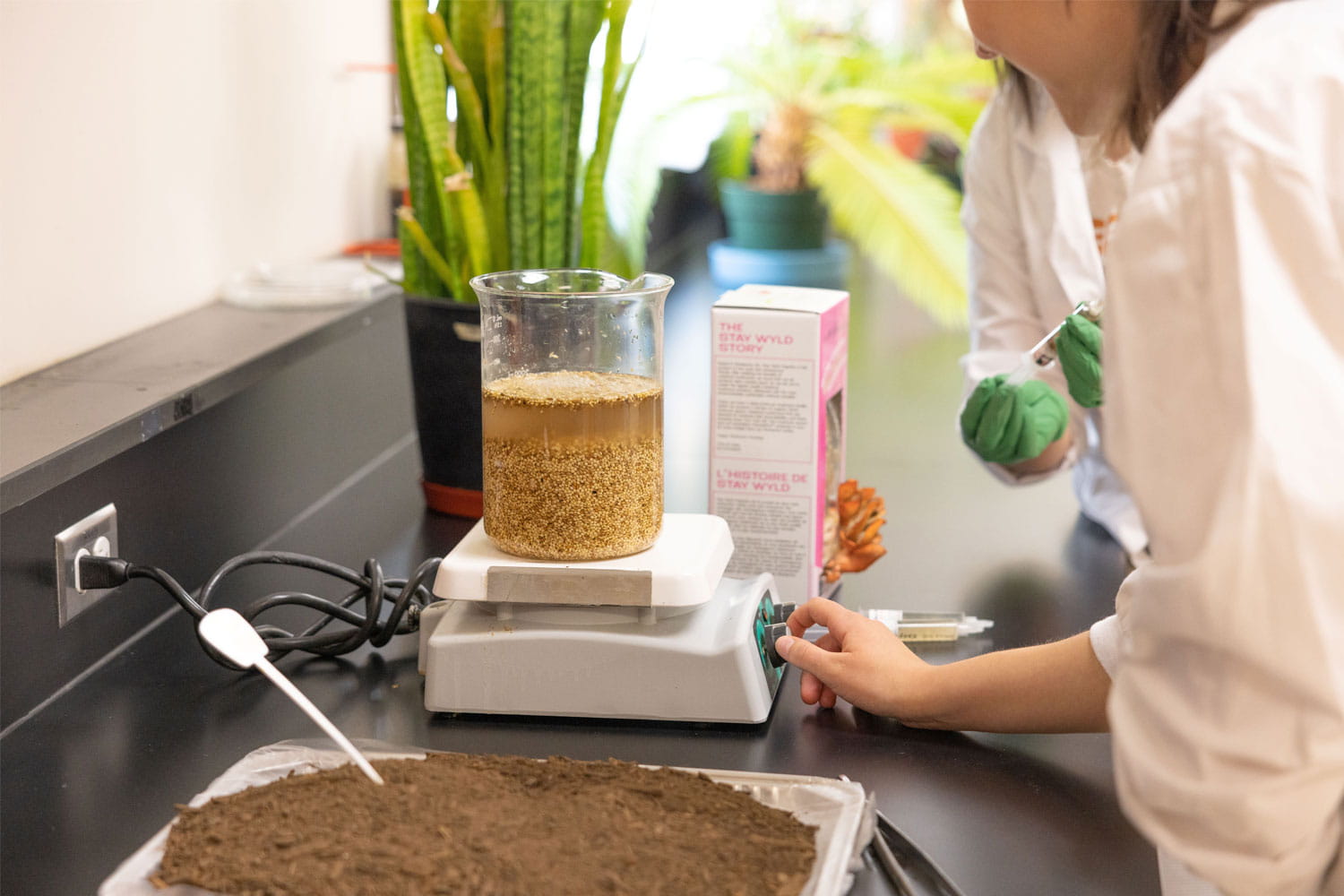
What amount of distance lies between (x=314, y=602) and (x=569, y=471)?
0.99ft

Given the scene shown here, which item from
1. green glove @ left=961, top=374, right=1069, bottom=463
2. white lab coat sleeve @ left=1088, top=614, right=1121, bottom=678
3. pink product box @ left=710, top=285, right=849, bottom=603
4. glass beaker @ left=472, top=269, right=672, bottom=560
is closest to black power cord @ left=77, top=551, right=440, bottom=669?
glass beaker @ left=472, top=269, right=672, bottom=560

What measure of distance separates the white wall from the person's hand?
744mm

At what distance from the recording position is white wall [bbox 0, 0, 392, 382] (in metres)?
1.11

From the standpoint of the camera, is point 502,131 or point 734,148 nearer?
point 502,131

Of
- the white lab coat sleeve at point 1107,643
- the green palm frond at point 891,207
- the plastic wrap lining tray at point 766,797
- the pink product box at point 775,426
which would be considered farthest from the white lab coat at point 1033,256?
the green palm frond at point 891,207

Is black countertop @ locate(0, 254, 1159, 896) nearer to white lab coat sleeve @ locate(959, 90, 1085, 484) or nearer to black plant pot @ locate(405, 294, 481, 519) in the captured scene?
black plant pot @ locate(405, 294, 481, 519)

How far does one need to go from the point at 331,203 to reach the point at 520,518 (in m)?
1.06

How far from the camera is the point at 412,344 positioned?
1.41m

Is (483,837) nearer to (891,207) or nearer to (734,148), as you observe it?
(891,207)

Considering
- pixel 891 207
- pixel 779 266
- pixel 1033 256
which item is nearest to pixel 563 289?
pixel 1033 256

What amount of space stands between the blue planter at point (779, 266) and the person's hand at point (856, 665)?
1.98 metres

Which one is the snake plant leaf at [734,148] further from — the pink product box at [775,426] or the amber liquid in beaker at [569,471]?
the amber liquid in beaker at [569,471]

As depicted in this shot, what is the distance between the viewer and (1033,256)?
1.59 metres

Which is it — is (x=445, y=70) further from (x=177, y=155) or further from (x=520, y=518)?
(x=520, y=518)
